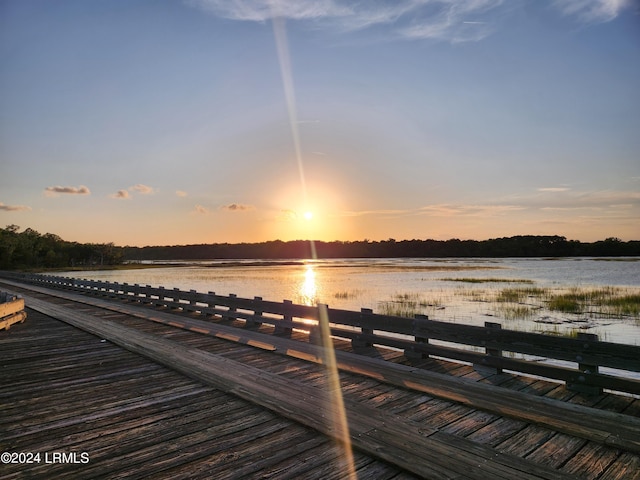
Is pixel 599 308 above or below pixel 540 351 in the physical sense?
below

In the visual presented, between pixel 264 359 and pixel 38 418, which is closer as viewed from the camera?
pixel 38 418

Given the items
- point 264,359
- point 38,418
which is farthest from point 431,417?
point 38,418

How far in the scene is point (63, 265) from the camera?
12862cm

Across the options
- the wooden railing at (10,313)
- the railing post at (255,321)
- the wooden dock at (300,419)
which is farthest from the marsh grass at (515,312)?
the wooden railing at (10,313)

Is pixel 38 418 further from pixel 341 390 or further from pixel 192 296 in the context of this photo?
pixel 192 296

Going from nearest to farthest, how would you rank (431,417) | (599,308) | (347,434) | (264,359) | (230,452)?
(230,452)
(347,434)
(431,417)
(264,359)
(599,308)

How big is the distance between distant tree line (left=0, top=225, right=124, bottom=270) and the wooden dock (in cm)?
12432

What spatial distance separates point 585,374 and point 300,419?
4.30m

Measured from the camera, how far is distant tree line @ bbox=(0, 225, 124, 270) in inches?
4301

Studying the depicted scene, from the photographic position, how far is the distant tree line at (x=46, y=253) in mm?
109250

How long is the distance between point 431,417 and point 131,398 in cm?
443

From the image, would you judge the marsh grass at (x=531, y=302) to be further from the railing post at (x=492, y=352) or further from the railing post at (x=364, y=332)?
the railing post at (x=492, y=352)

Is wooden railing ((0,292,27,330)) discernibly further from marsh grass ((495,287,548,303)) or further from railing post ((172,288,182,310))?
marsh grass ((495,287,548,303))

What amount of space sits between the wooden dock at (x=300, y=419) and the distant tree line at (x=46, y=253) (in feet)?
408
